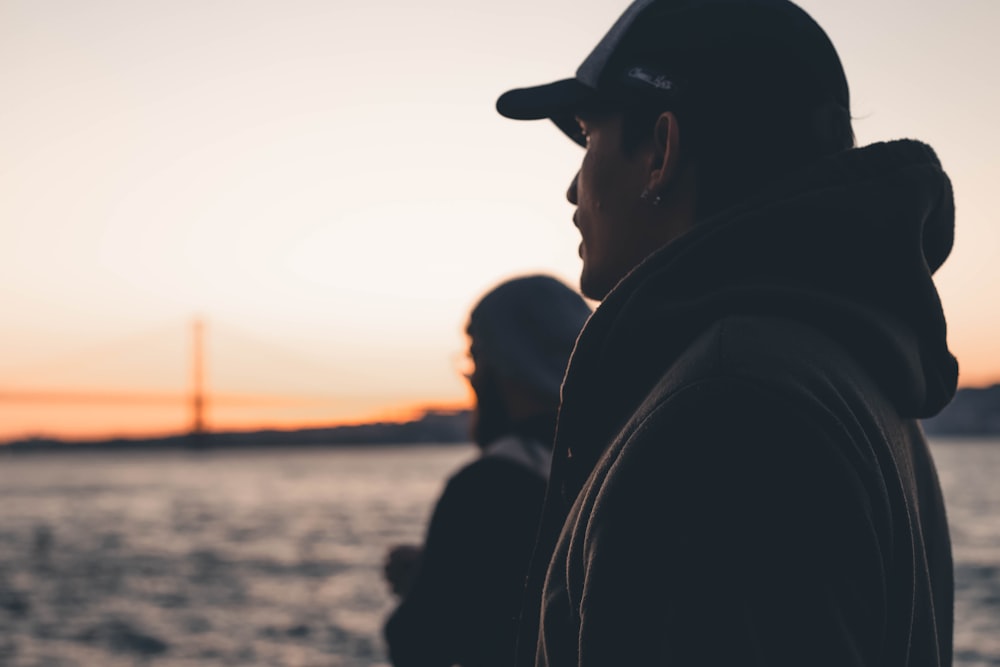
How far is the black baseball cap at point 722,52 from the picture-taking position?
1.07m

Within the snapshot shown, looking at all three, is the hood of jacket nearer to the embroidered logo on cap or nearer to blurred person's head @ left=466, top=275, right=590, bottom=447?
the embroidered logo on cap

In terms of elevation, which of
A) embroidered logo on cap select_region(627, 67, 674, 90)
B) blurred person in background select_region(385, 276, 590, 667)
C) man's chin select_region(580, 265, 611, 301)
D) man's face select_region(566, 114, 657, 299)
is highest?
embroidered logo on cap select_region(627, 67, 674, 90)

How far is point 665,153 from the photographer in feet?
3.64

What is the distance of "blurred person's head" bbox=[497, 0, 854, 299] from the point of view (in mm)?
→ 1070

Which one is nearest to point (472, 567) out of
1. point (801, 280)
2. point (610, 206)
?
point (610, 206)

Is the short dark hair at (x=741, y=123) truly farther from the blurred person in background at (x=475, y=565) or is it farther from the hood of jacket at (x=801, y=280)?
the blurred person in background at (x=475, y=565)

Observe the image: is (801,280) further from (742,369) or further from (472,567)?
(472,567)

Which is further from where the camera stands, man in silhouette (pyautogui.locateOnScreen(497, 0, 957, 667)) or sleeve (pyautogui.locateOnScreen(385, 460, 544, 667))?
sleeve (pyautogui.locateOnScreen(385, 460, 544, 667))

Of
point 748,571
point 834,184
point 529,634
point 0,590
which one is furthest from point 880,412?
point 0,590

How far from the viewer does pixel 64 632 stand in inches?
625

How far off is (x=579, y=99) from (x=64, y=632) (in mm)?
16791

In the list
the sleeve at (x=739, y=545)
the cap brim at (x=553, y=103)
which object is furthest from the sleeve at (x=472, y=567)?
the sleeve at (x=739, y=545)

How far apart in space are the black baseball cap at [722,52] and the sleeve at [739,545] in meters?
0.41

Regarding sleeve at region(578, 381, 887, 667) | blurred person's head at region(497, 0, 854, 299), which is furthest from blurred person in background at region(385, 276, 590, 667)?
sleeve at region(578, 381, 887, 667)
